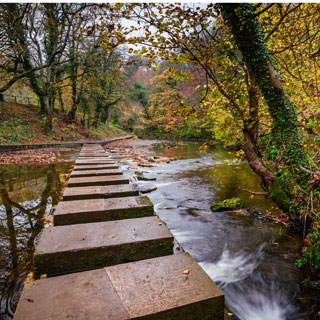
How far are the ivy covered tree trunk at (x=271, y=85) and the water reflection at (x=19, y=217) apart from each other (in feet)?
12.0

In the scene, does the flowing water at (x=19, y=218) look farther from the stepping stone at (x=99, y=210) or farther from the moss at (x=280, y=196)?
the moss at (x=280, y=196)

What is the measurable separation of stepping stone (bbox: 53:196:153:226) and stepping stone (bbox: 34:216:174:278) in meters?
0.27

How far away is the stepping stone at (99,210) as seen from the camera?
251 centimetres

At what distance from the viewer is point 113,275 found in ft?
5.35

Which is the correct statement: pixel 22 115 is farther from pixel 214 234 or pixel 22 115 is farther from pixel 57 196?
pixel 214 234

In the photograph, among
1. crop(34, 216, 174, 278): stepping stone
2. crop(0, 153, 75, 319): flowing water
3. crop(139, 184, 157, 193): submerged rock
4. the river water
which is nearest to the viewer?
crop(34, 216, 174, 278): stepping stone

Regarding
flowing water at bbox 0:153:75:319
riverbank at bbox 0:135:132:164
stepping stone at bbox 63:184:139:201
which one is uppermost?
stepping stone at bbox 63:184:139:201

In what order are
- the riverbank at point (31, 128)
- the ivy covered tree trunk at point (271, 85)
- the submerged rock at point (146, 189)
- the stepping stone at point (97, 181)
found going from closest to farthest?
the ivy covered tree trunk at point (271, 85) < the stepping stone at point (97, 181) < the submerged rock at point (146, 189) < the riverbank at point (31, 128)

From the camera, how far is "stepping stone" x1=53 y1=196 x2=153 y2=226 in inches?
98.7


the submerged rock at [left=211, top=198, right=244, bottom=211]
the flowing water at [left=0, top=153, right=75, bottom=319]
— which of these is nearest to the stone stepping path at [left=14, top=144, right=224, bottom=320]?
the flowing water at [left=0, top=153, right=75, bottom=319]

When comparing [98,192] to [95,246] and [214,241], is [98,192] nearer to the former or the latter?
[95,246]

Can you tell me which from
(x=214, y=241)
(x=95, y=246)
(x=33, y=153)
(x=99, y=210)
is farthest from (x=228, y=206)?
(x=33, y=153)

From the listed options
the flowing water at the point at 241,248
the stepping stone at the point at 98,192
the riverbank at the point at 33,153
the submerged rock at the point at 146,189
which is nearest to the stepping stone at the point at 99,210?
the stepping stone at the point at 98,192

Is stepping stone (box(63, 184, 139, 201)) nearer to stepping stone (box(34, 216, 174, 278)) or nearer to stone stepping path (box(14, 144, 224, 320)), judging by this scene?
stone stepping path (box(14, 144, 224, 320))
